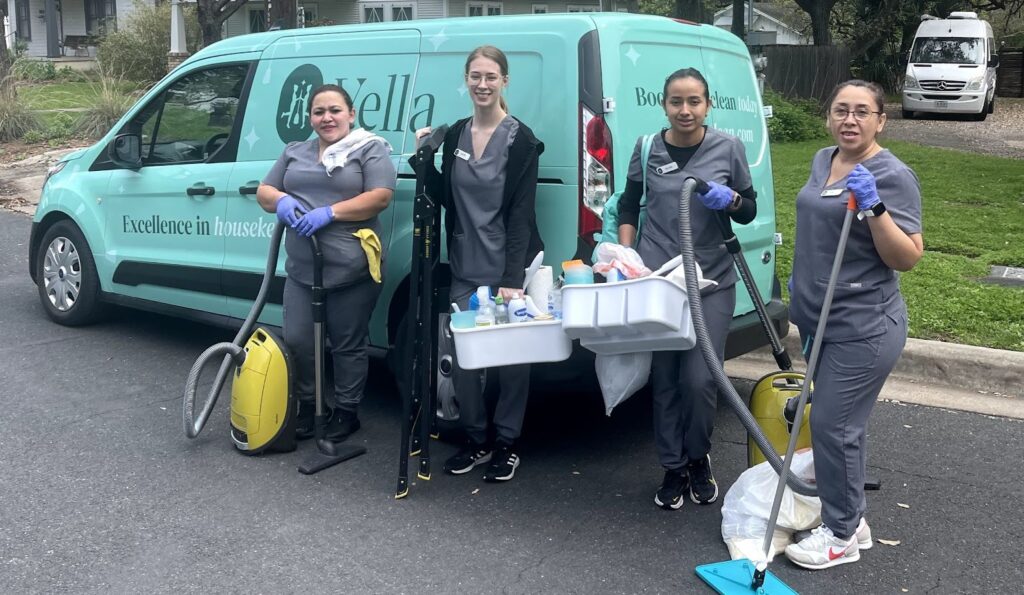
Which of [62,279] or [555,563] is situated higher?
[62,279]

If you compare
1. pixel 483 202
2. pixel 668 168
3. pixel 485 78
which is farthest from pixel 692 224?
pixel 485 78

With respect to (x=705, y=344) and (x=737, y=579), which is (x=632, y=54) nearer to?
(x=705, y=344)

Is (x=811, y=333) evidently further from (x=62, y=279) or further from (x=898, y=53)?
(x=898, y=53)

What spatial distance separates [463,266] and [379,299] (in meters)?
0.96

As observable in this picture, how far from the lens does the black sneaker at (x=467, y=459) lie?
4.79 m

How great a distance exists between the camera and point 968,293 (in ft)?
23.9

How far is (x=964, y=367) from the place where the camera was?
595 cm

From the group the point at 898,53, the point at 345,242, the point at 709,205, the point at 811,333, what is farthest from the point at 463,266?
the point at 898,53

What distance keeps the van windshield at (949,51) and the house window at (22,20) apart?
30.6 m

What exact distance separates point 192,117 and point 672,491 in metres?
3.79

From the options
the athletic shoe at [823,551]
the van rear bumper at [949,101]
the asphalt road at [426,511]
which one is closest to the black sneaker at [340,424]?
the asphalt road at [426,511]

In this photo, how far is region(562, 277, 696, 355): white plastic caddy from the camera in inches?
149

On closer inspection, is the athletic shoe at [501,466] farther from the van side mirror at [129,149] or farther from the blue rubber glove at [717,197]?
the van side mirror at [129,149]

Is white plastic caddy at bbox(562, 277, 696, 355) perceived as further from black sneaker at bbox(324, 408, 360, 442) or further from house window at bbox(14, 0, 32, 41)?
house window at bbox(14, 0, 32, 41)
